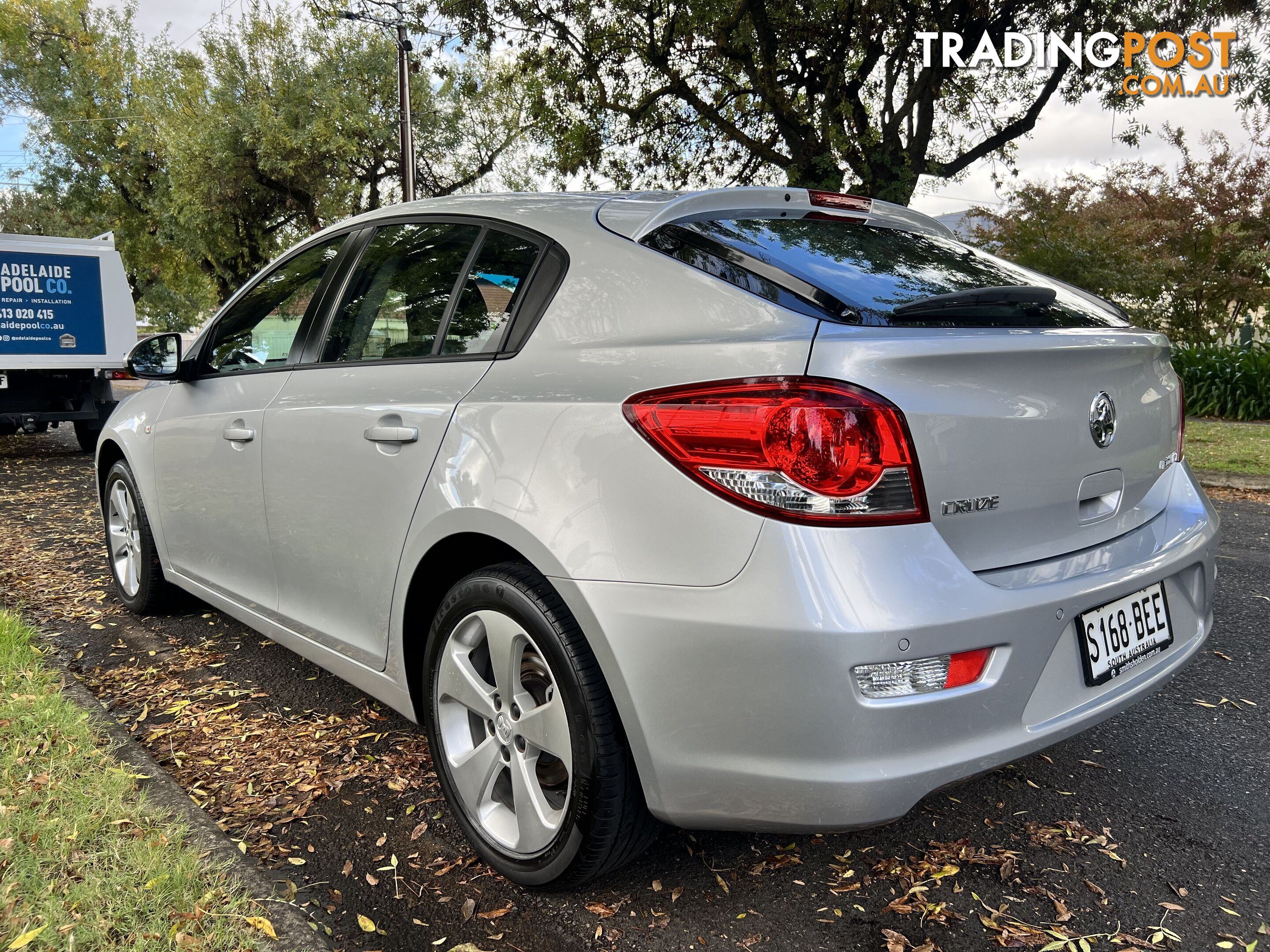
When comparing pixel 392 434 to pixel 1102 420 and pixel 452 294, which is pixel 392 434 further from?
pixel 1102 420

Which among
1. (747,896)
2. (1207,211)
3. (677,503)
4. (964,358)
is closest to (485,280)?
(677,503)

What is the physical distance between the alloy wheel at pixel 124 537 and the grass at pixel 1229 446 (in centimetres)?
814

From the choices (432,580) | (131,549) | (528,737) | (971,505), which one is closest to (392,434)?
(432,580)

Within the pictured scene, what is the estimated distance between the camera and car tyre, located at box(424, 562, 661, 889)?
2.01m

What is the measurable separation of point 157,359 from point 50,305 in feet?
26.5

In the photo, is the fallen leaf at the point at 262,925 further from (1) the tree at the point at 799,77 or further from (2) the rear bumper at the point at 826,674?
(1) the tree at the point at 799,77

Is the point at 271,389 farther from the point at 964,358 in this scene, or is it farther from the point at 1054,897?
the point at 1054,897

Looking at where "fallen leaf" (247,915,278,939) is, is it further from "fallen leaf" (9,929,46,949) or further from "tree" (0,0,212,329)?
"tree" (0,0,212,329)

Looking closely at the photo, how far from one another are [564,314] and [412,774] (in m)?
1.52

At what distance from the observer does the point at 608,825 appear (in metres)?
2.03

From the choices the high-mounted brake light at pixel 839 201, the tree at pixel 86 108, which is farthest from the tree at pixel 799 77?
the tree at pixel 86 108

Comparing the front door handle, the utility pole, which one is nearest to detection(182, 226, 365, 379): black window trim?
the front door handle

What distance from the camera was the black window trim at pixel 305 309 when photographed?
3.09m

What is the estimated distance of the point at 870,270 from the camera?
2.20 meters
